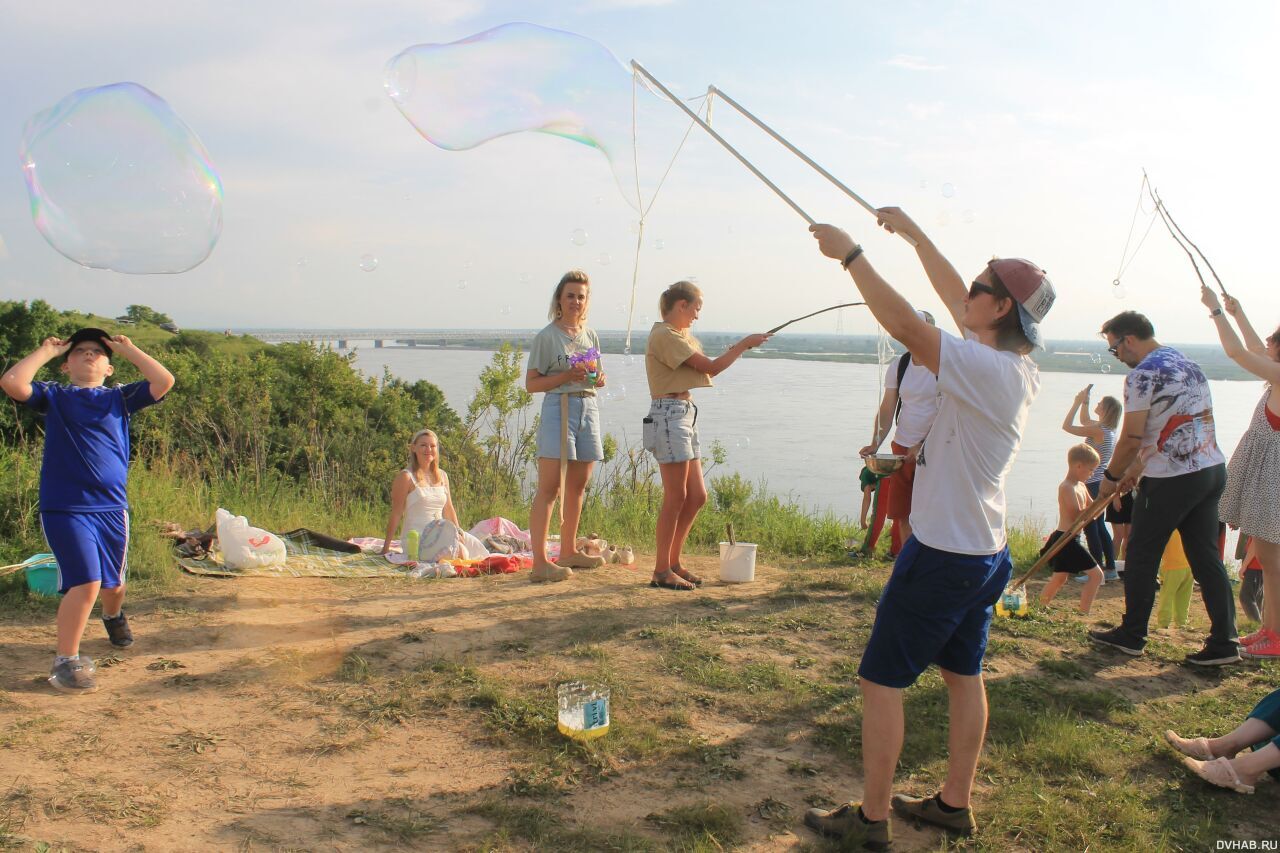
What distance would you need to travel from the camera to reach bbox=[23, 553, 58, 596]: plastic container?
16.6ft

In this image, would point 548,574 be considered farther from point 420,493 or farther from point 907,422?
point 907,422

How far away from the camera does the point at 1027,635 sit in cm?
517

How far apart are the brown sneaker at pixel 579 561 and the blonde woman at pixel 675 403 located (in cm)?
59

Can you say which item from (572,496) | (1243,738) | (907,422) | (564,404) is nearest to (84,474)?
(564,404)

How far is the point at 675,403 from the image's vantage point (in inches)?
225

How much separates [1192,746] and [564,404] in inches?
145

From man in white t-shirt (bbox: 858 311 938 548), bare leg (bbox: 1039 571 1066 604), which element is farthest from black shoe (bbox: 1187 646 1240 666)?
man in white t-shirt (bbox: 858 311 938 548)

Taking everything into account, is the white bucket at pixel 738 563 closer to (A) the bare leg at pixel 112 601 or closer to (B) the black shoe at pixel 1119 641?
(B) the black shoe at pixel 1119 641

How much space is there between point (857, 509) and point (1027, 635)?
331 inches

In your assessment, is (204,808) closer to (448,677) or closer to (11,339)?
(448,677)

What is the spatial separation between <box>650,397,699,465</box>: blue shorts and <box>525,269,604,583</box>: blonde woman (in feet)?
1.33

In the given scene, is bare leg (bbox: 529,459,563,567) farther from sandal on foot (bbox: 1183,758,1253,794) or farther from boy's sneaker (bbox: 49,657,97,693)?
sandal on foot (bbox: 1183,758,1253,794)

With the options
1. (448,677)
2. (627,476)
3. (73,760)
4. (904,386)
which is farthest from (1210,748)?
(627,476)

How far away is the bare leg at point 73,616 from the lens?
393 centimetres
